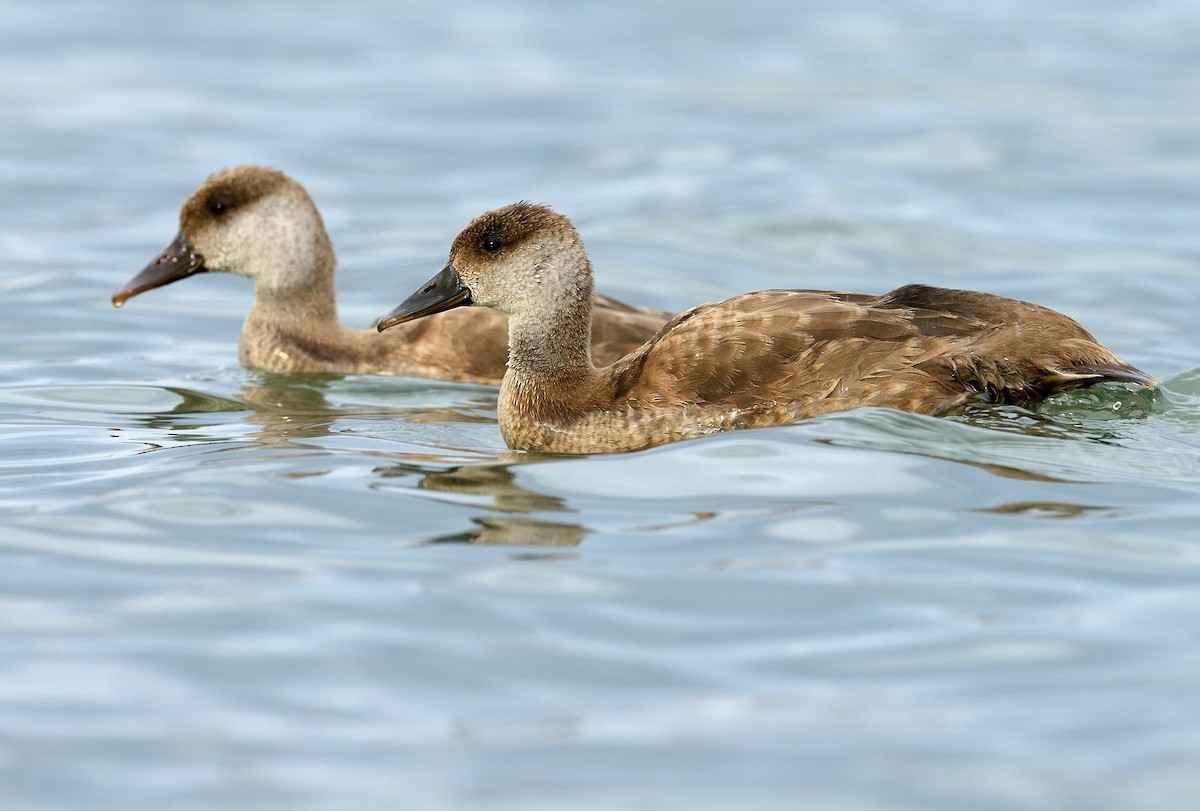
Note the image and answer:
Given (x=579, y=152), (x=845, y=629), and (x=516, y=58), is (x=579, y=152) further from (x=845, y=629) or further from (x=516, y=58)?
(x=845, y=629)

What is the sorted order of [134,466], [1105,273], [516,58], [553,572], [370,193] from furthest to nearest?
[516,58], [370,193], [1105,273], [134,466], [553,572]

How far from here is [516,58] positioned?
69.3 ft

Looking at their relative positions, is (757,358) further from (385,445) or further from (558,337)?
(385,445)

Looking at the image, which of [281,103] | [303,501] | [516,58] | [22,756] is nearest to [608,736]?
[22,756]

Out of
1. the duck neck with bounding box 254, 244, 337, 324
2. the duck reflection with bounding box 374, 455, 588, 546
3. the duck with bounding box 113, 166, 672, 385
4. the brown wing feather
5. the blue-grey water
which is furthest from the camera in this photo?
the duck neck with bounding box 254, 244, 337, 324

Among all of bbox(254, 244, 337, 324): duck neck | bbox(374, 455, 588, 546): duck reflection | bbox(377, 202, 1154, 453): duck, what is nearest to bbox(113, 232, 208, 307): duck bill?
bbox(254, 244, 337, 324): duck neck

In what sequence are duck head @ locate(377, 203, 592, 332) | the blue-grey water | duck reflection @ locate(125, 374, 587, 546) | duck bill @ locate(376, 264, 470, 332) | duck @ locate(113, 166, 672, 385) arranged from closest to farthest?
the blue-grey water → duck reflection @ locate(125, 374, 587, 546) → duck head @ locate(377, 203, 592, 332) → duck bill @ locate(376, 264, 470, 332) → duck @ locate(113, 166, 672, 385)

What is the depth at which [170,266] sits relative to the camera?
11.0 meters

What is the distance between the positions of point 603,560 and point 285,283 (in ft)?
17.5

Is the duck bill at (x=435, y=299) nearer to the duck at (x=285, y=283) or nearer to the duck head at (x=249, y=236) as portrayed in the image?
the duck at (x=285, y=283)

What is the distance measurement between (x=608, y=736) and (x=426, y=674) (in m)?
0.71

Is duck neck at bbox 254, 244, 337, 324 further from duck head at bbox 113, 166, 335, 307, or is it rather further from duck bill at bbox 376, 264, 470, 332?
duck bill at bbox 376, 264, 470, 332

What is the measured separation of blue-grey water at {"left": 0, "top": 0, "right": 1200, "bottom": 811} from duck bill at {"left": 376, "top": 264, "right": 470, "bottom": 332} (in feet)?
1.83

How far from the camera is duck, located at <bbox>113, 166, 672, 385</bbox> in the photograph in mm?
10484
